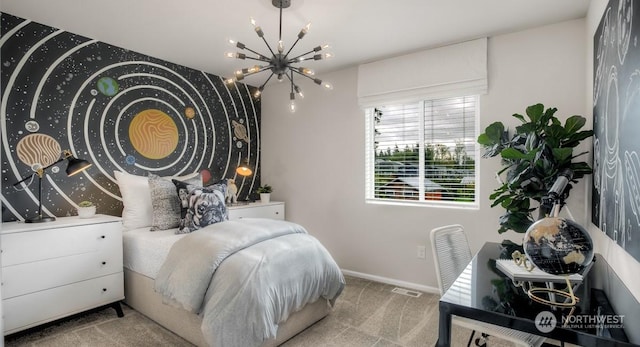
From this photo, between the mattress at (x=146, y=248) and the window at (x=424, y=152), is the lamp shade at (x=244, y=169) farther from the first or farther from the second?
the window at (x=424, y=152)

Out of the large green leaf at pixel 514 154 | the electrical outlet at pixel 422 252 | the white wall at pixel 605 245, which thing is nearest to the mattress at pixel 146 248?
the electrical outlet at pixel 422 252

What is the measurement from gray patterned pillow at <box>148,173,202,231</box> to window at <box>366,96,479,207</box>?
1977 mm

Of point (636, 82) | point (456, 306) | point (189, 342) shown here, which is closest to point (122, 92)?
point (189, 342)

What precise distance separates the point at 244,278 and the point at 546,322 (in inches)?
57.5

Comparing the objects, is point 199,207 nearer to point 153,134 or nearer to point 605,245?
point 153,134

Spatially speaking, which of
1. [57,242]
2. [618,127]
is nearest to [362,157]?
[618,127]

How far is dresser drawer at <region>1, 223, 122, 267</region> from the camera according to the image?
2086 mm

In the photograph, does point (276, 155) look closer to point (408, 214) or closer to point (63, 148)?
point (408, 214)

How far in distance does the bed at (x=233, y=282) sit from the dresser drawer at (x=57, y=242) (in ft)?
0.67

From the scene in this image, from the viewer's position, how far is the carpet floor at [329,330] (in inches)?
86.0

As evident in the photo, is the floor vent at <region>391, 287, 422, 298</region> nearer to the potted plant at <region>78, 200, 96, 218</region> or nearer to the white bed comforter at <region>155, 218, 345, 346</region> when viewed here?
the white bed comforter at <region>155, 218, 345, 346</region>

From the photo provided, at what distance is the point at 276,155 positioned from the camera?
14.1 ft

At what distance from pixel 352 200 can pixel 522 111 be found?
6.03 ft

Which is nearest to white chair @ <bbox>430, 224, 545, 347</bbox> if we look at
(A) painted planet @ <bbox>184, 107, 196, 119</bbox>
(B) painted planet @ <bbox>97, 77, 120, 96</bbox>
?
(A) painted planet @ <bbox>184, 107, 196, 119</bbox>
